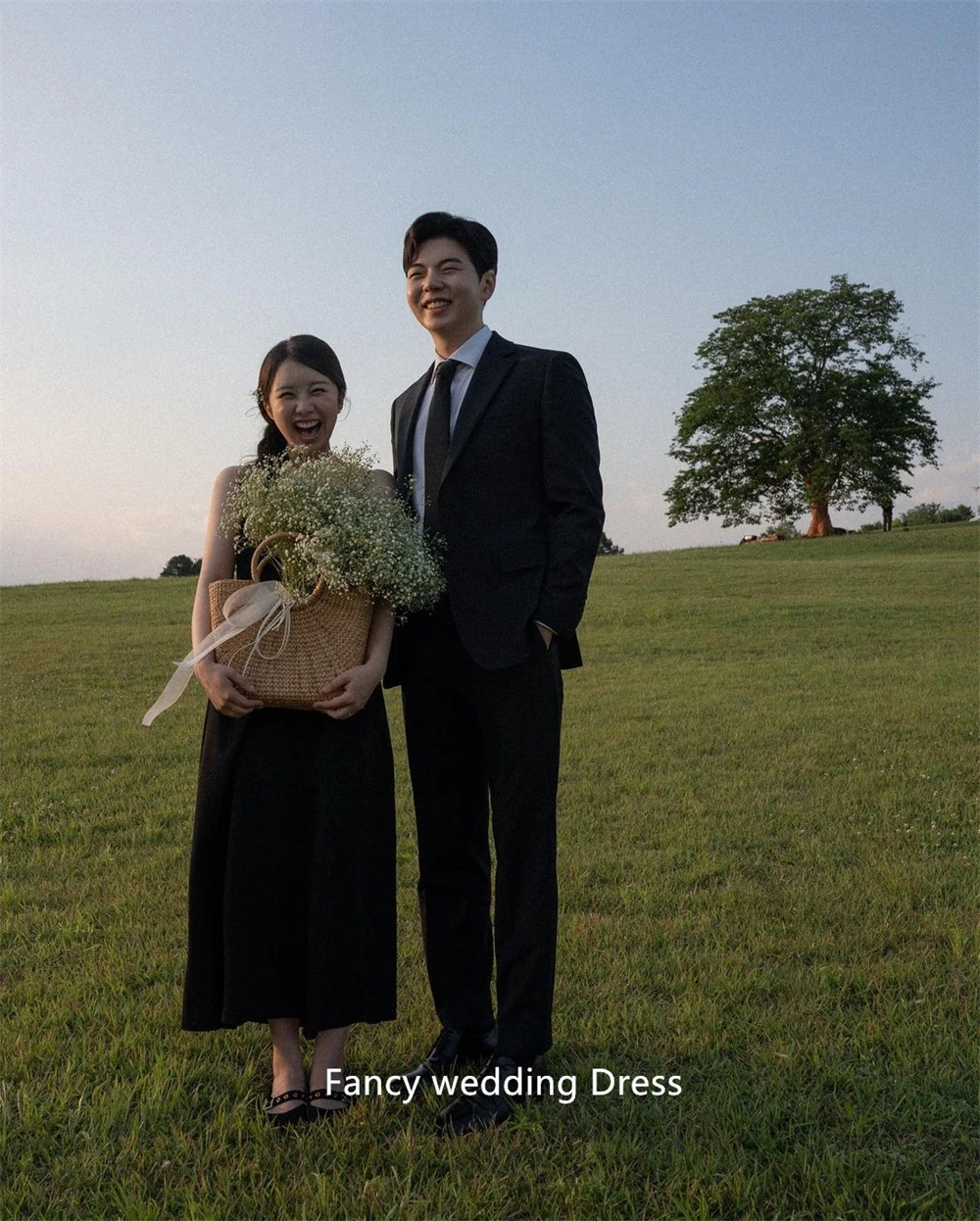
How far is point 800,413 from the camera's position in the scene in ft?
161

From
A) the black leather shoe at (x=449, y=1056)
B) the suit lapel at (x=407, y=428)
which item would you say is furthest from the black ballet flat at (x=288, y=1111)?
the suit lapel at (x=407, y=428)

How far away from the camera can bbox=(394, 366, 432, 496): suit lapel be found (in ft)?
13.5

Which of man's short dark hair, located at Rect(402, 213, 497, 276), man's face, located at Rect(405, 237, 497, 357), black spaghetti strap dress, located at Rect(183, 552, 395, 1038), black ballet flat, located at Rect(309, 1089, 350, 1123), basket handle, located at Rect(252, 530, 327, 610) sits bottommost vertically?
black ballet flat, located at Rect(309, 1089, 350, 1123)

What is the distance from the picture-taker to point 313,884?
3.70 metres

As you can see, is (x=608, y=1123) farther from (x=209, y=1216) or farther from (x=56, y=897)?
(x=56, y=897)

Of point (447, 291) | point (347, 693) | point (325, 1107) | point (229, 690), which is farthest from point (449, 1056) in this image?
point (447, 291)

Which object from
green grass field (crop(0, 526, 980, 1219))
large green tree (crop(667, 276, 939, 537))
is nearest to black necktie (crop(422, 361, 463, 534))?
green grass field (crop(0, 526, 980, 1219))

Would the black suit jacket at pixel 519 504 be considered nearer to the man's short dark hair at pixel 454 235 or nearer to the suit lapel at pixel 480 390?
the suit lapel at pixel 480 390

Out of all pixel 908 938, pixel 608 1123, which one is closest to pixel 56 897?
pixel 608 1123

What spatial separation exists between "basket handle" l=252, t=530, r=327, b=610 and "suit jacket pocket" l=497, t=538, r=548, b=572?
0.65m

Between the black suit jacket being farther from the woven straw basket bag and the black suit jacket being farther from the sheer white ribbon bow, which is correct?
the sheer white ribbon bow

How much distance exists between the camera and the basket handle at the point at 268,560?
3.54m

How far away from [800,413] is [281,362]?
48.5 metres

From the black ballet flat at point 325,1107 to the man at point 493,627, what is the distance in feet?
0.95
